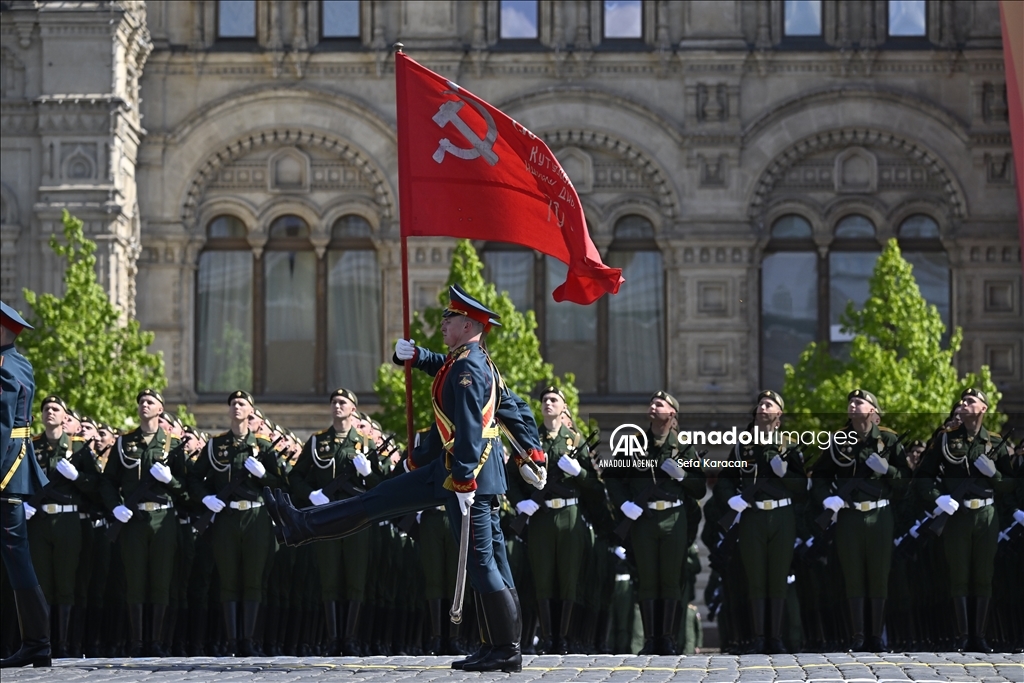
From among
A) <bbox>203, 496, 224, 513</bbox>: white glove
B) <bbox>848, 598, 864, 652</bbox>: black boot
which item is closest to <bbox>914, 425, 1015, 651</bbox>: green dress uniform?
<bbox>848, 598, 864, 652</bbox>: black boot

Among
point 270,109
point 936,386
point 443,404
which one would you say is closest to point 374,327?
point 270,109

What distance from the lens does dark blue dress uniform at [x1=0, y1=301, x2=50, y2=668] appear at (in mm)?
11172

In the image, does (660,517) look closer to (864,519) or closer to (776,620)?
(776,620)

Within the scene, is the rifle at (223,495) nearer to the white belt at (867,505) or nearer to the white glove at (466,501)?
the white glove at (466,501)

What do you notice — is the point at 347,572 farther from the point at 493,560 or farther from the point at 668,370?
the point at 668,370

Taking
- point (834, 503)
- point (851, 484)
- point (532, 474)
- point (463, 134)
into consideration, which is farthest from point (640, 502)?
point (463, 134)

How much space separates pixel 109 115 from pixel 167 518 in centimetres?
1346

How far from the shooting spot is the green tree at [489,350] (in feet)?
81.2

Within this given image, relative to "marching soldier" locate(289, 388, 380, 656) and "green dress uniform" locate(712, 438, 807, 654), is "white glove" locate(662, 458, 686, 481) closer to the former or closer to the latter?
"green dress uniform" locate(712, 438, 807, 654)

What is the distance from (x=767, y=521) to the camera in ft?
45.0

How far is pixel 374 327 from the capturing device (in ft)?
93.0

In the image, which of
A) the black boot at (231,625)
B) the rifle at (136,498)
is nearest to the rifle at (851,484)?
the black boot at (231,625)

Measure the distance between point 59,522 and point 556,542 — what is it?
3.56m

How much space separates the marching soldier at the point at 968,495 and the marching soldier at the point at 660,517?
1673 millimetres
